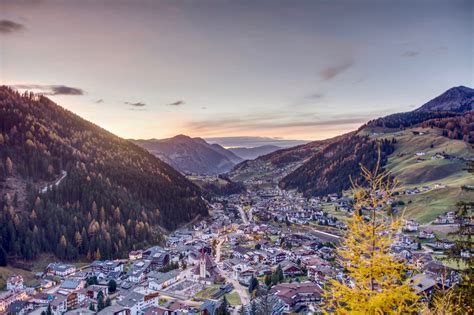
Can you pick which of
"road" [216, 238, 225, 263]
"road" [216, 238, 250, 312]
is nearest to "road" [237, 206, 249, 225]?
"road" [216, 238, 225, 263]

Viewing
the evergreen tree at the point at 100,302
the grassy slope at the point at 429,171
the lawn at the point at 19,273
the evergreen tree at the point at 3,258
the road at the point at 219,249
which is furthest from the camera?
the grassy slope at the point at 429,171

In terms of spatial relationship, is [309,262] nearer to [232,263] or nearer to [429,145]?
[232,263]

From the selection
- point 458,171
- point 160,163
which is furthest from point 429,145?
point 160,163

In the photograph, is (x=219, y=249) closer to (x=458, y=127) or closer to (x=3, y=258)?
(x=3, y=258)

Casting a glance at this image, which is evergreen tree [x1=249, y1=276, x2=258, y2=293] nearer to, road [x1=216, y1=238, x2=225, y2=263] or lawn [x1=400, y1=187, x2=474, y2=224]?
road [x1=216, y1=238, x2=225, y2=263]

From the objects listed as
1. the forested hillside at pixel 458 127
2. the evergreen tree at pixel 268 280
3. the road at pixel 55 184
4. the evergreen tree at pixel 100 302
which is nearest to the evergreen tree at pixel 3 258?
the road at pixel 55 184

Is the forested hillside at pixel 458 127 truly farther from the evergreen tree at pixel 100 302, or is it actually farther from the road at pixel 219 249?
the evergreen tree at pixel 100 302
